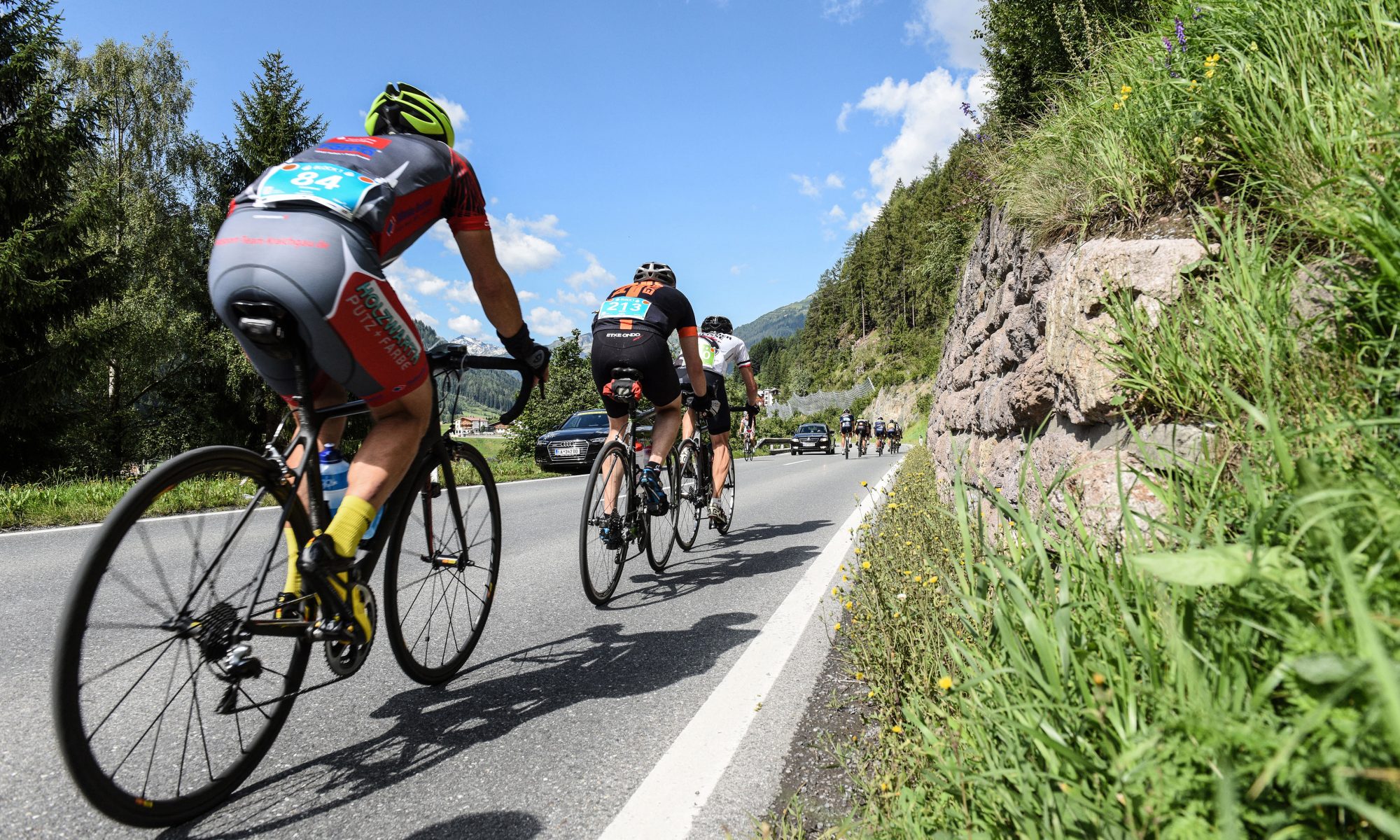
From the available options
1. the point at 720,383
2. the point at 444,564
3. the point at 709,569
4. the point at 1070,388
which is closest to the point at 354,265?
the point at 444,564

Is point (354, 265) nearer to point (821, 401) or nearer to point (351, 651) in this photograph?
point (351, 651)

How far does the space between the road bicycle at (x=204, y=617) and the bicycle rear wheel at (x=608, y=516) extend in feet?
5.16

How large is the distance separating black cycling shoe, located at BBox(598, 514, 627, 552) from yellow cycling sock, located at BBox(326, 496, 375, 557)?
208cm

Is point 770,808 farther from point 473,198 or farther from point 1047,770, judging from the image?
point 473,198

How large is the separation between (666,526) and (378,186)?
12.4 ft

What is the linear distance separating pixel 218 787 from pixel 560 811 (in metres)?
0.93

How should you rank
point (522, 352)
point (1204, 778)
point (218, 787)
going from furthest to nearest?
point (522, 352) < point (218, 787) < point (1204, 778)

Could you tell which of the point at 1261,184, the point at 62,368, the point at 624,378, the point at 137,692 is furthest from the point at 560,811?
the point at 62,368

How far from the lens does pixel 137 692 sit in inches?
64.6

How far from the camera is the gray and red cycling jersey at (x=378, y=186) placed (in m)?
1.99

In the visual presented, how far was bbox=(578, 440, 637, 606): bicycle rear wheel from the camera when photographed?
160 inches

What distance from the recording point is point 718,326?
7.29 metres

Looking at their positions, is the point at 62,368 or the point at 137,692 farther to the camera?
the point at 62,368

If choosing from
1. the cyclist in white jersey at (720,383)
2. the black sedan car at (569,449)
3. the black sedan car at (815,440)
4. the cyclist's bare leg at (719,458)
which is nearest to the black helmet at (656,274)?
the cyclist in white jersey at (720,383)
